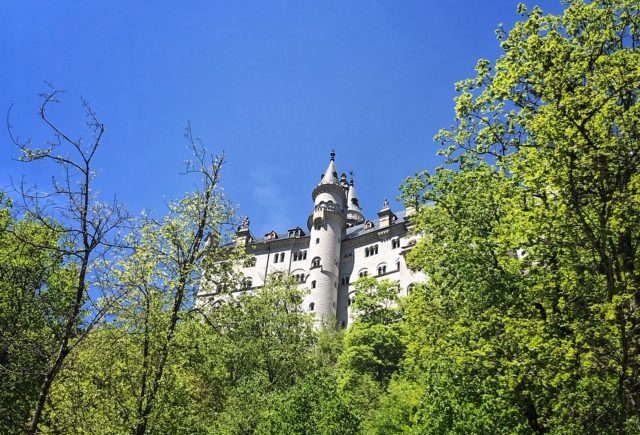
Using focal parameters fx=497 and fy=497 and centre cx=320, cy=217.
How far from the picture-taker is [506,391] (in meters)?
15.0

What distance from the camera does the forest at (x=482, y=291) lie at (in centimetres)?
1142

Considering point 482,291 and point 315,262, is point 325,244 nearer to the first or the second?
point 315,262

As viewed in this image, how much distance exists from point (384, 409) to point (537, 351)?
47.7ft

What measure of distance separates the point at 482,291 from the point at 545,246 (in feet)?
11.6

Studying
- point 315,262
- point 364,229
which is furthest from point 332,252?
point 364,229

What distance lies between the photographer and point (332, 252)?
274ft

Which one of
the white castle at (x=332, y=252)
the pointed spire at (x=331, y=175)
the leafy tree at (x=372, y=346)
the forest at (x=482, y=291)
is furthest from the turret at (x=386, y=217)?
the forest at (x=482, y=291)

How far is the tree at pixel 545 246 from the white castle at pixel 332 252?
53827 millimetres

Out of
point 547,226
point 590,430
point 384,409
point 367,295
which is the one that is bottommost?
point 590,430

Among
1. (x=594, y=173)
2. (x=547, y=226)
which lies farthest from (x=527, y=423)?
(x=594, y=173)

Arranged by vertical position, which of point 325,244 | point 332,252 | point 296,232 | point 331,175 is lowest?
point 332,252

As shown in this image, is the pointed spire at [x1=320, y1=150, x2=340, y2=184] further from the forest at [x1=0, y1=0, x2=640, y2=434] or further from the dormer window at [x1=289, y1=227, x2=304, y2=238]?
the forest at [x1=0, y1=0, x2=640, y2=434]

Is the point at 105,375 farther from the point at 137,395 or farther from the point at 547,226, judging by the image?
the point at 547,226

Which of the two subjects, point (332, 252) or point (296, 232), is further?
point (296, 232)
